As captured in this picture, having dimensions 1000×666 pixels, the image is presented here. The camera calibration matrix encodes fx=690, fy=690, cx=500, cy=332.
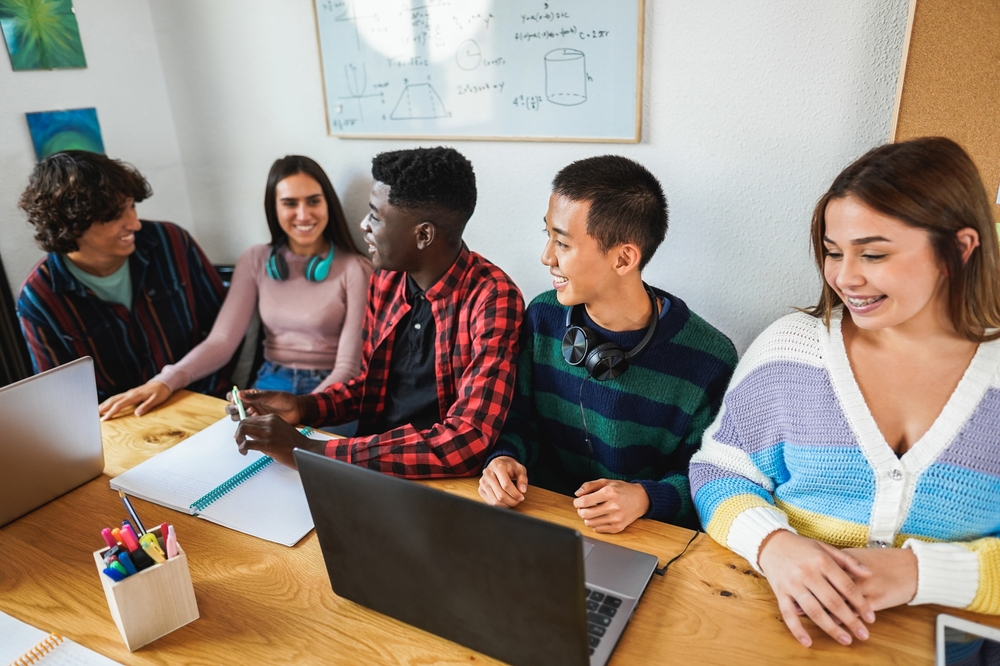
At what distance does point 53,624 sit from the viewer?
3.20 feet

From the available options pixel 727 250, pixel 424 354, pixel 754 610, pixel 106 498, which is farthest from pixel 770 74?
pixel 106 498

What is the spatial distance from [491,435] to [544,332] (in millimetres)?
274

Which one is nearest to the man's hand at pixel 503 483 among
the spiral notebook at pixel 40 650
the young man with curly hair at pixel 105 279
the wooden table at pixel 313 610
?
the wooden table at pixel 313 610

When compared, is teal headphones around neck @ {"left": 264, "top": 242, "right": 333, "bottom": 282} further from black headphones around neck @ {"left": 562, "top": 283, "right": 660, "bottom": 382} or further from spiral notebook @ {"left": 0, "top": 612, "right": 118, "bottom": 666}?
spiral notebook @ {"left": 0, "top": 612, "right": 118, "bottom": 666}

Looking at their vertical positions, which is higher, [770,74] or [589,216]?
[770,74]

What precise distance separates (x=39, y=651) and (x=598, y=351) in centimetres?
101

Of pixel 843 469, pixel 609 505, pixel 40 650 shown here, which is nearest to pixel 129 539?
pixel 40 650

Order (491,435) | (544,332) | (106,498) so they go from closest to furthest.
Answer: (106,498) < (491,435) < (544,332)

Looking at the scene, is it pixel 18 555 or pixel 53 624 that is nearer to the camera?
pixel 53 624

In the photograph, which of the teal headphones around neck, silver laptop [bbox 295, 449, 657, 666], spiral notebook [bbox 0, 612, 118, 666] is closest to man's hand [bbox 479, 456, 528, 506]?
silver laptop [bbox 295, 449, 657, 666]

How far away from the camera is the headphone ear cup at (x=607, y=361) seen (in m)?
1.37

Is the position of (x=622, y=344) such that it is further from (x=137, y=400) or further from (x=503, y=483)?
(x=137, y=400)

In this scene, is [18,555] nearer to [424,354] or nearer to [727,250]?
[424,354]

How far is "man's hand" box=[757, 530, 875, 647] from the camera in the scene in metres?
0.90
